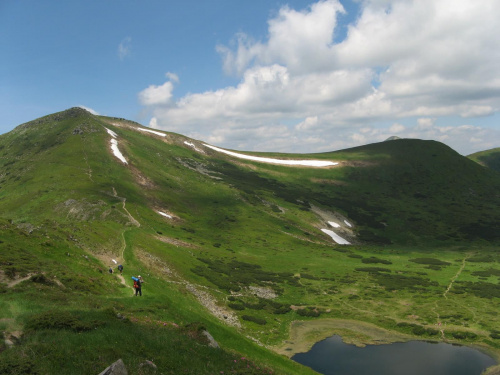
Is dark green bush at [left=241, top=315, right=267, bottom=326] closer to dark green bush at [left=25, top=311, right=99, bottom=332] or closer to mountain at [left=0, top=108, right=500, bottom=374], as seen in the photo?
mountain at [left=0, top=108, right=500, bottom=374]

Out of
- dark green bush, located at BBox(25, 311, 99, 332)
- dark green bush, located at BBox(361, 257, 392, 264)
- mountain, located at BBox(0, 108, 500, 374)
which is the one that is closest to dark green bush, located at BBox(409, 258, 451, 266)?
mountain, located at BBox(0, 108, 500, 374)

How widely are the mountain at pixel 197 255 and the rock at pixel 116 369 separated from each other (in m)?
1.17

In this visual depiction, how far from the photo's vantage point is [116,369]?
16812 mm

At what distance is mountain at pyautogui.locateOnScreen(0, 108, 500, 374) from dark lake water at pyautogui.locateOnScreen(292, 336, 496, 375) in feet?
11.9

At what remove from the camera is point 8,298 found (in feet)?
83.1

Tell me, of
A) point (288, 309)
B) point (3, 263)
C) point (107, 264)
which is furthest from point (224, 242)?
point (3, 263)

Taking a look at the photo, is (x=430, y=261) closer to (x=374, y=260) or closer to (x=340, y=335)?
(x=374, y=260)

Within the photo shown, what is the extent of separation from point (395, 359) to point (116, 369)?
39.4 meters

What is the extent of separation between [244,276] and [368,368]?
34124 millimetres

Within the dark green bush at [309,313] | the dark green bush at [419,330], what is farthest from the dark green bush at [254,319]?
the dark green bush at [419,330]

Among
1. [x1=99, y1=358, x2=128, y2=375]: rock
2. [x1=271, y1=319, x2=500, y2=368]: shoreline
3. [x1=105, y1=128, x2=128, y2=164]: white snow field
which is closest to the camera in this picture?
[x1=99, y1=358, x2=128, y2=375]: rock

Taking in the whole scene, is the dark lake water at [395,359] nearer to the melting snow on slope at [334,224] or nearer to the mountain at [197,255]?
the mountain at [197,255]

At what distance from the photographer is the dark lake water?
4034 cm

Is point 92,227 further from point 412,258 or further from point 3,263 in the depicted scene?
point 412,258
